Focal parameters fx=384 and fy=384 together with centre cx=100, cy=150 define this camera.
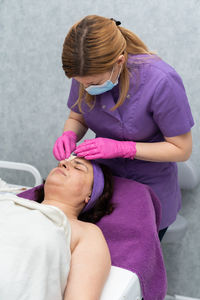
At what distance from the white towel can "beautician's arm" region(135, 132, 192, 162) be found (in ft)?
1.42

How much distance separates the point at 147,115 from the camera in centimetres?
147

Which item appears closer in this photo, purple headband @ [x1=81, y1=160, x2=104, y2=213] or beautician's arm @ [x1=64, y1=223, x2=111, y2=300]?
beautician's arm @ [x1=64, y1=223, x2=111, y2=300]

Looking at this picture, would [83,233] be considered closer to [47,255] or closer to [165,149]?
[47,255]

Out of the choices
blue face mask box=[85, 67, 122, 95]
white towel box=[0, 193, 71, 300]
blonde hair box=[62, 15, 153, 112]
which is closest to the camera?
white towel box=[0, 193, 71, 300]

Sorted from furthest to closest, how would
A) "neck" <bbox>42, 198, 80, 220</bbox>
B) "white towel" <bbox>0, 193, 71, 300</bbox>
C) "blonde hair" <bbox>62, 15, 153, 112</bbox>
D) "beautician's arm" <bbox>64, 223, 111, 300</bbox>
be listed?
"neck" <bbox>42, 198, 80, 220</bbox>
"blonde hair" <bbox>62, 15, 153, 112</bbox>
"beautician's arm" <bbox>64, 223, 111, 300</bbox>
"white towel" <bbox>0, 193, 71, 300</bbox>

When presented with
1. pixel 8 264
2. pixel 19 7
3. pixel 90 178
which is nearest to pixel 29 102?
pixel 19 7

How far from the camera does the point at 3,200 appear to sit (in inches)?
51.8

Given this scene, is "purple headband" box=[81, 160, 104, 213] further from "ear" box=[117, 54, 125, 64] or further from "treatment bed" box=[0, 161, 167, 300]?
"ear" box=[117, 54, 125, 64]

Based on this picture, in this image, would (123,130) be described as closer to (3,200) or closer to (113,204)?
(113,204)

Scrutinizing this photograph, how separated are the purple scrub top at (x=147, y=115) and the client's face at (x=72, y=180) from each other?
0.15 meters

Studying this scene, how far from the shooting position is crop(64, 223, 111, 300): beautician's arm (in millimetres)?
1094

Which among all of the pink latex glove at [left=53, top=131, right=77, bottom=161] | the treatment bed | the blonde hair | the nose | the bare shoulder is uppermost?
the blonde hair

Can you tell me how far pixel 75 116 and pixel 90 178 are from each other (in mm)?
307

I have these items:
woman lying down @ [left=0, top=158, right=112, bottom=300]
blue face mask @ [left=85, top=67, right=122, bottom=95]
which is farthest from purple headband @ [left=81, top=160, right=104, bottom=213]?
blue face mask @ [left=85, top=67, right=122, bottom=95]
